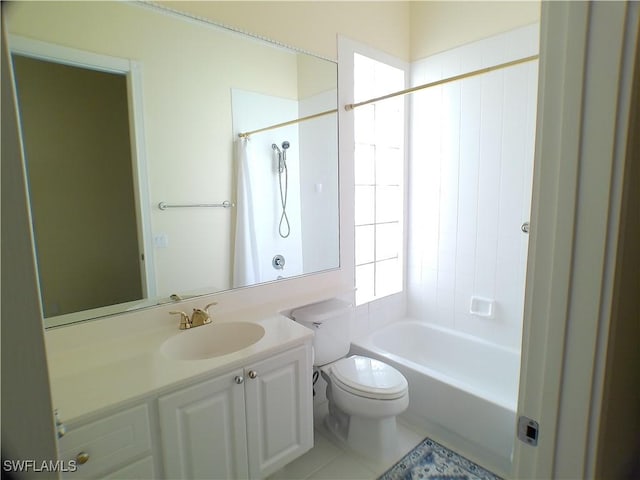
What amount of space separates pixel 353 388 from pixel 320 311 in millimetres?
452

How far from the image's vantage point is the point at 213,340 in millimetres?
1624

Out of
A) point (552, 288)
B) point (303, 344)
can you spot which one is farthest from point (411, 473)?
point (552, 288)

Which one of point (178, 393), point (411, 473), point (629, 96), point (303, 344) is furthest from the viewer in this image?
point (411, 473)

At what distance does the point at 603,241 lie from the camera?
0.53 meters

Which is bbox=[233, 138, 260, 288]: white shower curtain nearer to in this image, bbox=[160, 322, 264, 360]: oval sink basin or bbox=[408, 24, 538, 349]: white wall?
bbox=[160, 322, 264, 360]: oval sink basin

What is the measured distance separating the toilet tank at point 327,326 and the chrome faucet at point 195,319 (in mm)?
524

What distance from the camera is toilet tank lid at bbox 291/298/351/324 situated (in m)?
1.93

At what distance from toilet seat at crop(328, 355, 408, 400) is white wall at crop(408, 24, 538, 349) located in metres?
0.96

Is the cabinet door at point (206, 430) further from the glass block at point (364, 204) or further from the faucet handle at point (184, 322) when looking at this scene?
the glass block at point (364, 204)

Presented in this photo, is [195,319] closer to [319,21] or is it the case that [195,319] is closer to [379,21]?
[319,21]

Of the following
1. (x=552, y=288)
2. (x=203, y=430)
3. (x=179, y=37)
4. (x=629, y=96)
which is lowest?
(x=203, y=430)

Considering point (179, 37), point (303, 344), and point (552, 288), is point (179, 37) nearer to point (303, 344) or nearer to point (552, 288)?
point (303, 344)

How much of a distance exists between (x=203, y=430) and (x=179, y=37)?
169cm

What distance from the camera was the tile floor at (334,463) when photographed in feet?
5.82
